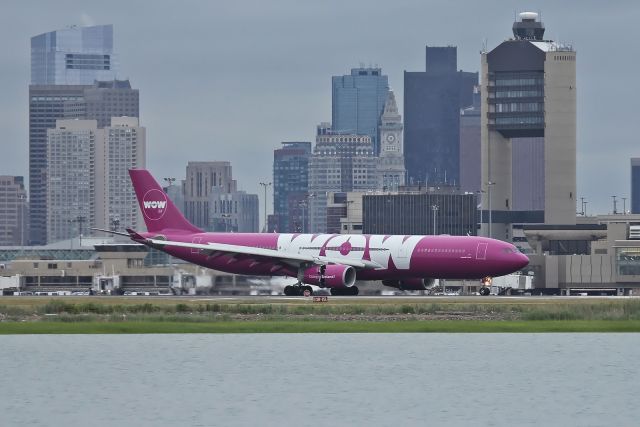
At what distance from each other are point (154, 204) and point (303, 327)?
56.5 meters

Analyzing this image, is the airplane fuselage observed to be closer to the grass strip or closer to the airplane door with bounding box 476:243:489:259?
the airplane door with bounding box 476:243:489:259

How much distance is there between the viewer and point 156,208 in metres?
154

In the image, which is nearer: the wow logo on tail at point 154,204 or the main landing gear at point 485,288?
the main landing gear at point 485,288

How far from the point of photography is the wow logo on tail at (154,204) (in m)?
154

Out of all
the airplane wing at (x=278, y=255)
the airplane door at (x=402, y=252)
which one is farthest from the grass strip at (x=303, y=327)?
the airplane wing at (x=278, y=255)

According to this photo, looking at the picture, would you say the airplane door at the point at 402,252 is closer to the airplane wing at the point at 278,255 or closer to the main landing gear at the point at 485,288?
the airplane wing at the point at 278,255

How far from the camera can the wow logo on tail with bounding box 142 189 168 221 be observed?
506 ft

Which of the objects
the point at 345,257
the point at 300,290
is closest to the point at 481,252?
the point at 345,257
